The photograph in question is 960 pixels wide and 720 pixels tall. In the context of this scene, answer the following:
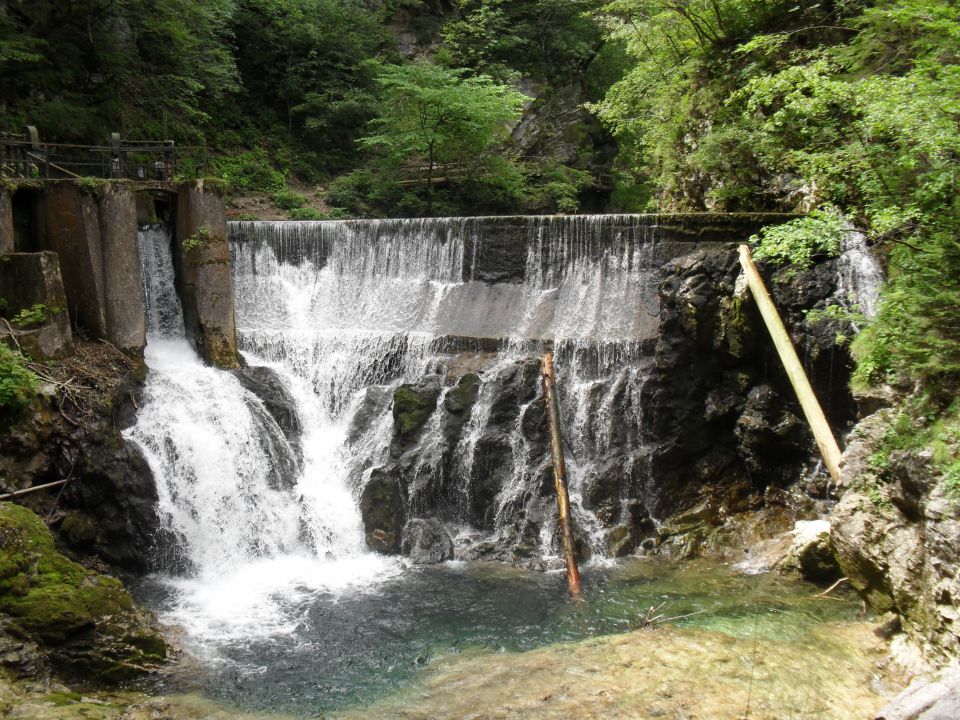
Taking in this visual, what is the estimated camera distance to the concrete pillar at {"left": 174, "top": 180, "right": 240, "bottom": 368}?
42.8 feet

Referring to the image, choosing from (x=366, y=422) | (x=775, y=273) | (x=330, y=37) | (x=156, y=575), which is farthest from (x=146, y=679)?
(x=330, y=37)

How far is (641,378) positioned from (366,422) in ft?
16.2

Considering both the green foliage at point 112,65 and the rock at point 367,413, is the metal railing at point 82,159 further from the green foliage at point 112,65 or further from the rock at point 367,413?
the rock at point 367,413

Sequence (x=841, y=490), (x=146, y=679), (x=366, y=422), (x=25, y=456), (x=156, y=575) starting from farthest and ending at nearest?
(x=366, y=422) → (x=156, y=575) → (x=25, y=456) → (x=841, y=490) → (x=146, y=679)

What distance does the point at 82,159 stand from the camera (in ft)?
52.7

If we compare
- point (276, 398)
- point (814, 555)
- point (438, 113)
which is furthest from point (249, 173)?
point (814, 555)

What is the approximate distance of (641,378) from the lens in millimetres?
11867

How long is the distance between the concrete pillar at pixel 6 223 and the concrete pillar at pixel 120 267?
139cm

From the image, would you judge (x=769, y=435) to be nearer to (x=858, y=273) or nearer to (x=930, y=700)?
(x=858, y=273)

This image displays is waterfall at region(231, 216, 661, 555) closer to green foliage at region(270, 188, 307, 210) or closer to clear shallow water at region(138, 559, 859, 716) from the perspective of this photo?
clear shallow water at region(138, 559, 859, 716)

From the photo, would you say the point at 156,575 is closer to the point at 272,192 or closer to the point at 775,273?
the point at 775,273

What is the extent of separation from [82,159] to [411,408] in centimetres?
1044

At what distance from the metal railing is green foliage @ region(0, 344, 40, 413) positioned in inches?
146

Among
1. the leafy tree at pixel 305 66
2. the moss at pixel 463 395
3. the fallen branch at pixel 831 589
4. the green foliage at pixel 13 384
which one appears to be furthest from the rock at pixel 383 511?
the leafy tree at pixel 305 66
